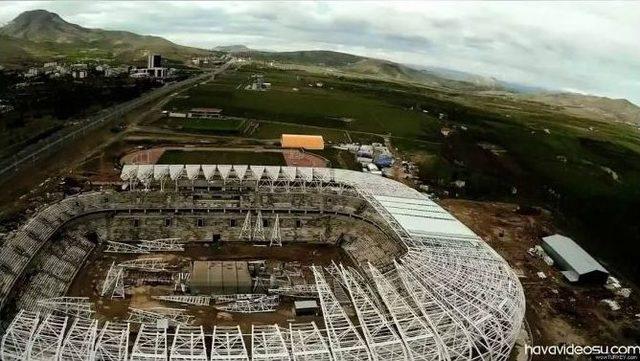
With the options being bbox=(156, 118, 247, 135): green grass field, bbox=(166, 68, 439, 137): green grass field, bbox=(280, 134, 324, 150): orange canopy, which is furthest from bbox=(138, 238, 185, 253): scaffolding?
bbox=(166, 68, 439, 137): green grass field

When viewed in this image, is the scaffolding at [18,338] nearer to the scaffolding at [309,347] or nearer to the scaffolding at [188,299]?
the scaffolding at [188,299]

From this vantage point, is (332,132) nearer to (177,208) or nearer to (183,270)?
(177,208)

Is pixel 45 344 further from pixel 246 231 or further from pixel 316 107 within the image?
pixel 316 107

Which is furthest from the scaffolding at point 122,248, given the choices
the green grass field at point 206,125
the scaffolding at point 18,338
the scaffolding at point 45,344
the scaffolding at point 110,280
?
the green grass field at point 206,125

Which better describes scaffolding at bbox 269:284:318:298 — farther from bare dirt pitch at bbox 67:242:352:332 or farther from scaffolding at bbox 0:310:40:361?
scaffolding at bbox 0:310:40:361

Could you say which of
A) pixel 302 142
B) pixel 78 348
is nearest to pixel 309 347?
pixel 78 348

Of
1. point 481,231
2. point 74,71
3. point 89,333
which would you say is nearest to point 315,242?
point 481,231
